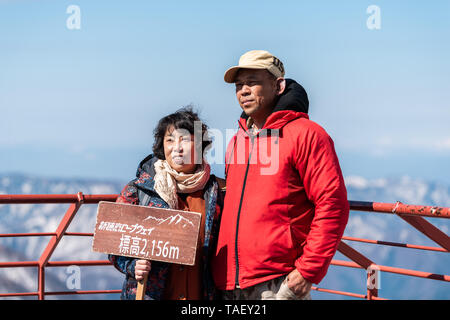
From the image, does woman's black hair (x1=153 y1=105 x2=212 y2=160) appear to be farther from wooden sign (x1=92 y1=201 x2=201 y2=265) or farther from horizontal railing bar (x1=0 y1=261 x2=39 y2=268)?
horizontal railing bar (x1=0 y1=261 x2=39 y2=268)

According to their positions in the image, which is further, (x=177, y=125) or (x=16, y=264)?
(x=16, y=264)

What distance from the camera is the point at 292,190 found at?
337cm

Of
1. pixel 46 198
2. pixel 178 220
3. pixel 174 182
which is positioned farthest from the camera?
pixel 46 198

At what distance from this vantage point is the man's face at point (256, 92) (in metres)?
3.55

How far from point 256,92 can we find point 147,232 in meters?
0.96

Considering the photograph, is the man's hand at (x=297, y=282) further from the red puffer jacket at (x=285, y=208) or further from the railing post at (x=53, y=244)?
the railing post at (x=53, y=244)

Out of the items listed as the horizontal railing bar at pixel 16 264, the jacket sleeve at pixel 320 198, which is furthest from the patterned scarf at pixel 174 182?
the horizontal railing bar at pixel 16 264

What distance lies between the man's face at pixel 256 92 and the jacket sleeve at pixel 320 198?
13.6 inches

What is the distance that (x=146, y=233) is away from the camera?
11.4 ft

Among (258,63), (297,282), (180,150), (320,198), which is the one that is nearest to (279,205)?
(320,198)

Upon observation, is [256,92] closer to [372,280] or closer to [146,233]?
[146,233]
